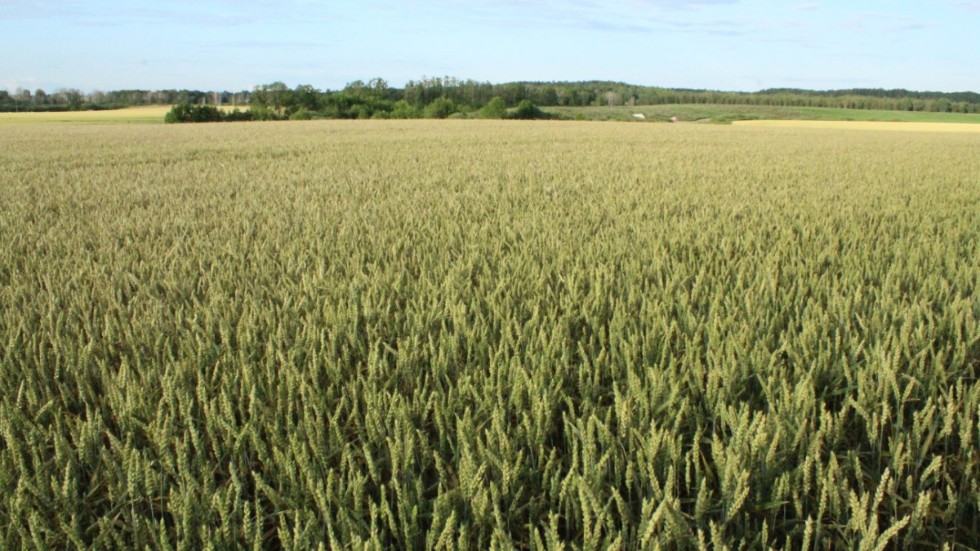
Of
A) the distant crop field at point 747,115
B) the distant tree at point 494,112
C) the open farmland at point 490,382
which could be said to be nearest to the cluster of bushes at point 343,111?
the distant tree at point 494,112

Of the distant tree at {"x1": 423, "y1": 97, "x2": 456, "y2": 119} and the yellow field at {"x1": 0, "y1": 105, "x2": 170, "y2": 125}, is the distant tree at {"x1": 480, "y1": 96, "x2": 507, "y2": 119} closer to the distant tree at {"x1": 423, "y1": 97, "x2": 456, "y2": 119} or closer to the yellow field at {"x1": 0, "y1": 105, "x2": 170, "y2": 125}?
the distant tree at {"x1": 423, "y1": 97, "x2": 456, "y2": 119}

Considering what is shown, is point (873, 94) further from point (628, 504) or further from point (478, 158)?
A: point (628, 504)

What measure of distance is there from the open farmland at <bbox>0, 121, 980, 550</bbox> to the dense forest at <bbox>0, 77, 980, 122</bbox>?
142 feet

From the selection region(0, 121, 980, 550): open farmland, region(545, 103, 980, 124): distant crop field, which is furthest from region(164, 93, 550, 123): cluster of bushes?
region(0, 121, 980, 550): open farmland

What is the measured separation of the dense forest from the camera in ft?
170

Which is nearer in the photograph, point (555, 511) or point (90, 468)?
point (555, 511)

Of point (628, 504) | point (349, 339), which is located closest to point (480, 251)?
point (349, 339)

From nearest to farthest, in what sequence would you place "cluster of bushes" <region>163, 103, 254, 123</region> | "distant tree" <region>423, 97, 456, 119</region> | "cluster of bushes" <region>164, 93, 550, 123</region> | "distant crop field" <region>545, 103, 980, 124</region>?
"cluster of bushes" <region>163, 103, 254, 123</region> → "cluster of bushes" <region>164, 93, 550, 123</region> → "distant crop field" <region>545, 103, 980, 124</region> → "distant tree" <region>423, 97, 456, 119</region>

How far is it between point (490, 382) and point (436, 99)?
198ft

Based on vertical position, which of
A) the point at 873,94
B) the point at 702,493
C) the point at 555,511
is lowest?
the point at 555,511

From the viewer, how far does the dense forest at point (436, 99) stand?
51.8 metres

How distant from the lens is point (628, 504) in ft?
4.46

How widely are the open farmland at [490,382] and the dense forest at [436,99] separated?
43.1 m

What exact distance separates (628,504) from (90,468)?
115 cm
